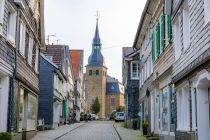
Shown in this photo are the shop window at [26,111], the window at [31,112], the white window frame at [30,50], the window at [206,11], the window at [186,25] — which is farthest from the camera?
the window at [31,112]

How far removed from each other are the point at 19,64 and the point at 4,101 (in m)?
3.01

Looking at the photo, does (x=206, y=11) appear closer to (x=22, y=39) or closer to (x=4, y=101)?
(x=4, y=101)

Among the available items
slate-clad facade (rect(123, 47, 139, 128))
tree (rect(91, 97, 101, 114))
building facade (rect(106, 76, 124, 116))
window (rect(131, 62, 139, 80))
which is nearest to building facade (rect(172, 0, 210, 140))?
slate-clad facade (rect(123, 47, 139, 128))

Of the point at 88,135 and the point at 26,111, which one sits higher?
the point at 26,111

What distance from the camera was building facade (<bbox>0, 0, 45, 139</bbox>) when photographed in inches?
648

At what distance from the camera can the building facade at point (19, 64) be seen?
16469 mm

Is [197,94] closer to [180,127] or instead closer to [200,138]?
[200,138]

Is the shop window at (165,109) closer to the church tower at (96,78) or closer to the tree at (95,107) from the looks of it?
the tree at (95,107)

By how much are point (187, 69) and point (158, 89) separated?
993 cm

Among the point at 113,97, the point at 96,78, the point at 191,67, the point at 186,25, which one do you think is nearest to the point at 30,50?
the point at 186,25

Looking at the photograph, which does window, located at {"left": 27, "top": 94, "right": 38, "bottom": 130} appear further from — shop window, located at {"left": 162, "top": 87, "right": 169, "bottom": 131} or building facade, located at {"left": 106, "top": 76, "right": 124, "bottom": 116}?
building facade, located at {"left": 106, "top": 76, "right": 124, "bottom": 116}

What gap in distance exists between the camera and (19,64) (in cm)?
1927

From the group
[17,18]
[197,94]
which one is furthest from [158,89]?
[197,94]

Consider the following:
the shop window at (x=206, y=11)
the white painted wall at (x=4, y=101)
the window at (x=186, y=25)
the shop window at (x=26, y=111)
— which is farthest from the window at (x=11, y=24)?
the shop window at (x=206, y=11)
